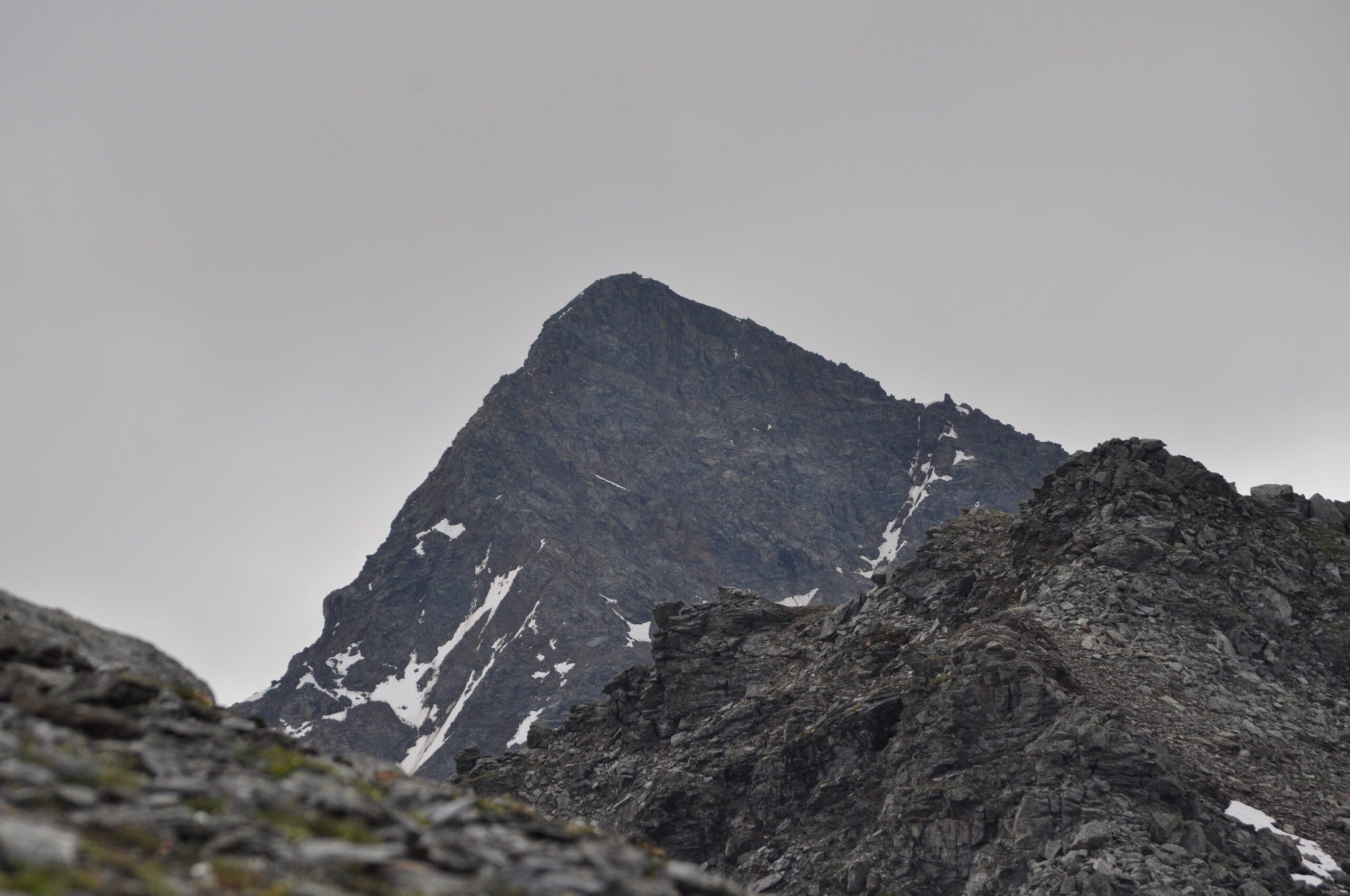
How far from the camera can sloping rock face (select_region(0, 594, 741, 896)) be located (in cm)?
1071

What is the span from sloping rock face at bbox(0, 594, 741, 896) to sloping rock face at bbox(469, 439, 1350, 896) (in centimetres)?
2900

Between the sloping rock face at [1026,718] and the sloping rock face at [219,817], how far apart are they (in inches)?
1142

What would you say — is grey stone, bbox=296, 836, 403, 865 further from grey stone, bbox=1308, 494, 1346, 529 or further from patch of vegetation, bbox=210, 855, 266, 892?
grey stone, bbox=1308, 494, 1346, 529

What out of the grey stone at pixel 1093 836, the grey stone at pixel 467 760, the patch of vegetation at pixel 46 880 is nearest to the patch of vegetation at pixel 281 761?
the patch of vegetation at pixel 46 880

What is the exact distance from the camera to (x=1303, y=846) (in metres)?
35.8

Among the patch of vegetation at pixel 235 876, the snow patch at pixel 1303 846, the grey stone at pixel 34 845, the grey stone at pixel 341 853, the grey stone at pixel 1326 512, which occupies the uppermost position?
the grey stone at pixel 1326 512

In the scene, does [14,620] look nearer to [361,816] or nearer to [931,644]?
[361,816]

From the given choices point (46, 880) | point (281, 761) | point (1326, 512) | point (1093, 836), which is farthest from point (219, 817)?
point (1326, 512)

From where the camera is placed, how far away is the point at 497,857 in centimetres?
1309

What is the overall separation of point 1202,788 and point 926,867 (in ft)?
39.0

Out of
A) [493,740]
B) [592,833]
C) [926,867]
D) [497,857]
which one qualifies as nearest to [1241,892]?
[926,867]

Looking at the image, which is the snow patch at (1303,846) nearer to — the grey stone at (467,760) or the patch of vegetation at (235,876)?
the patch of vegetation at (235,876)

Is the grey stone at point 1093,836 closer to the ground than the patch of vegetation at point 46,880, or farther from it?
farther from it

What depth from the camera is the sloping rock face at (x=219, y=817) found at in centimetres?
1071
